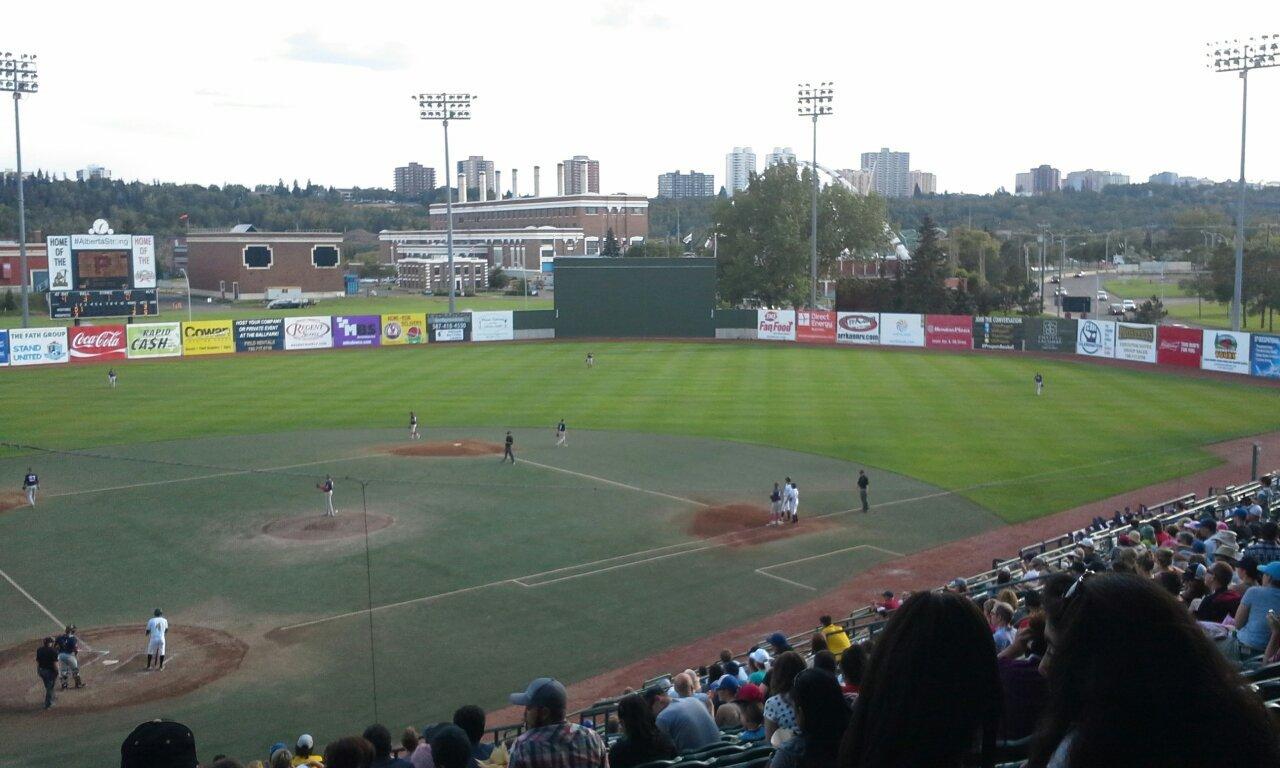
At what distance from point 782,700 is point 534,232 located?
514ft

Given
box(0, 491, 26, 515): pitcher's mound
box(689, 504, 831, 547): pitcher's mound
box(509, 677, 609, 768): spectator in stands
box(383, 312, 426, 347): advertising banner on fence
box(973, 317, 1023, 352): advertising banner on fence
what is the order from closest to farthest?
box(509, 677, 609, 768): spectator in stands
box(689, 504, 831, 547): pitcher's mound
box(0, 491, 26, 515): pitcher's mound
box(973, 317, 1023, 352): advertising banner on fence
box(383, 312, 426, 347): advertising banner on fence

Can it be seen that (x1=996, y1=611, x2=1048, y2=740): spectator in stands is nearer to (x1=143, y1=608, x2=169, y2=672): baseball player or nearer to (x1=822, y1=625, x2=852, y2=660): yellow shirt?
(x1=822, y1=625, x2=852, y2=660): yellow shirt

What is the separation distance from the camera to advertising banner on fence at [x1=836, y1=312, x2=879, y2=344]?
6931cm

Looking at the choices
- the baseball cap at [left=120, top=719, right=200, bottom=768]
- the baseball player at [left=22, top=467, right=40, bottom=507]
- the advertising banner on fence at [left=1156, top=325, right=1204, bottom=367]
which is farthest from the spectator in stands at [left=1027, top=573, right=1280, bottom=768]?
the advertising banner on fence at [left=1156, top=325, right=1204, bottom=367]

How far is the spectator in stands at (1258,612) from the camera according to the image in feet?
26.1

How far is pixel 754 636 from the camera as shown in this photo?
19797 millimetres

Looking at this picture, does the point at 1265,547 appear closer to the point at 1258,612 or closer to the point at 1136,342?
the point at 1258,612

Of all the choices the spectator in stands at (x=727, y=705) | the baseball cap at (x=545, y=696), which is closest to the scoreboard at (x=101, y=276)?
the spectator in stands at (x=727, y=705)

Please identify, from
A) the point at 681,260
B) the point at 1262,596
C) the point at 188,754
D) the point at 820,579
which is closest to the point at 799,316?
the point at 681,260

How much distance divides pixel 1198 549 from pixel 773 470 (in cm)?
2029

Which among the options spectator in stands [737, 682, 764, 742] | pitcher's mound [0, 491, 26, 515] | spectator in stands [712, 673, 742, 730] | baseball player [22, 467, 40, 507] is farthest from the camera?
pitcher's mound [0, 491, 26, 515]

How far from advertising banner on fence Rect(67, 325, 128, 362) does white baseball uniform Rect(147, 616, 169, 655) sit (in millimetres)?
46812

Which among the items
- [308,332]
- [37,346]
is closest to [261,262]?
[308,332]

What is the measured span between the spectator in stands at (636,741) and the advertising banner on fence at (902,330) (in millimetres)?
63005
